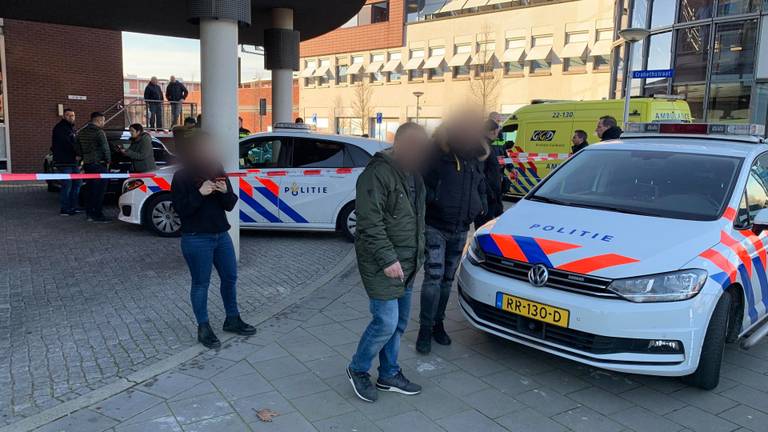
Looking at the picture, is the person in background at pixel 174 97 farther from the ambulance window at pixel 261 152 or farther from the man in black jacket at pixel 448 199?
the man in black jacket at pixel 448 199

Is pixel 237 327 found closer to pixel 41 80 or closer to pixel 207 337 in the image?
pixel 207 337

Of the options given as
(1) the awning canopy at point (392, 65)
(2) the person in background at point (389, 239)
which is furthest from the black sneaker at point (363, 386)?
(1) the awning canopy at point (392, 65)

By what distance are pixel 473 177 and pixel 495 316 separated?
1047mm

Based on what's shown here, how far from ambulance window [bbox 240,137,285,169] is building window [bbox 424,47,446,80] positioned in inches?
1339

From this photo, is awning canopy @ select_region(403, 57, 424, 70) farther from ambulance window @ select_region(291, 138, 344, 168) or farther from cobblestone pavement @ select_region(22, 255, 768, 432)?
cobblestone pavement @ select_region(22, 255, 768, 432)

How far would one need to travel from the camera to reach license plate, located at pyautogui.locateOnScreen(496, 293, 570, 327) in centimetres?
391

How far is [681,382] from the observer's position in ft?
13.9

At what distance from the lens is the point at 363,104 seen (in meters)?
46.2

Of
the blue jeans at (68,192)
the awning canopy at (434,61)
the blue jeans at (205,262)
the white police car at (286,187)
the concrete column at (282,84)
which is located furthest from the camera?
the awning canopy at (434,61)

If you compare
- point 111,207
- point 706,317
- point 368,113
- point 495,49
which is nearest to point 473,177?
point 706,317

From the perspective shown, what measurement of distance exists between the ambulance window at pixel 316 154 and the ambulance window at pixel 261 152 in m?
0.26

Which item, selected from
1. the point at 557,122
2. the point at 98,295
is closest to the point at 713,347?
the point at 98,295

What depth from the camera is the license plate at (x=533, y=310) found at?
3.91 meters

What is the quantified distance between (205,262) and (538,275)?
2.43 m
